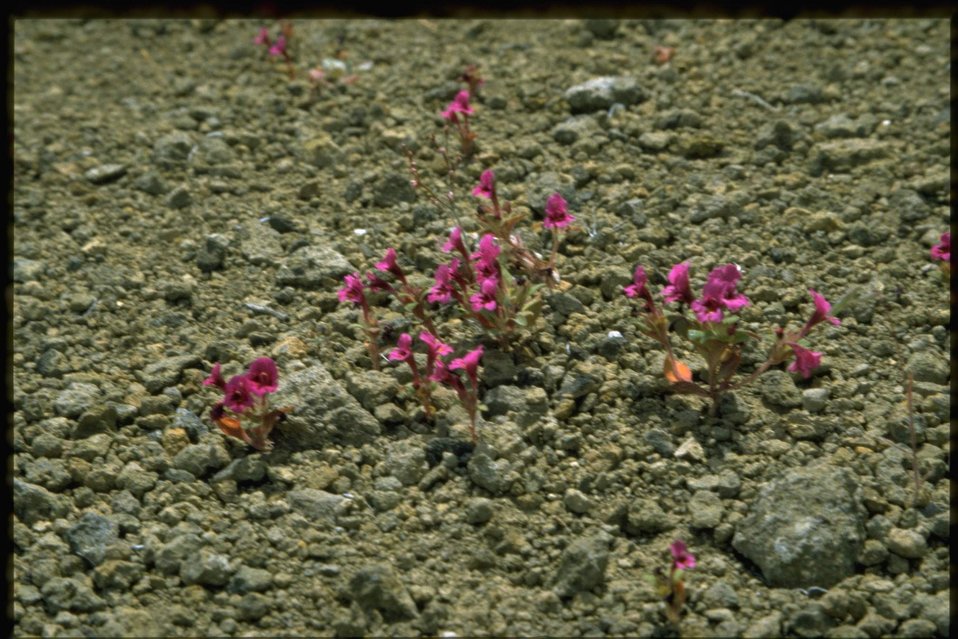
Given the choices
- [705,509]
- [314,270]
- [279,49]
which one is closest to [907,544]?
[705,509]

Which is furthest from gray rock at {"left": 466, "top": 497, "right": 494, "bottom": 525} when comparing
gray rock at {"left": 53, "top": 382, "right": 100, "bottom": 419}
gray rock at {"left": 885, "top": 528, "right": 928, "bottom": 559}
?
gray rock at {"left": 53, "top": 382, "right": 100, "bottom": 419}

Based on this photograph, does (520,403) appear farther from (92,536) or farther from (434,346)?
(92,536)

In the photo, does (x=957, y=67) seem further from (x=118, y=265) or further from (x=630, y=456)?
(x=118, y=265)

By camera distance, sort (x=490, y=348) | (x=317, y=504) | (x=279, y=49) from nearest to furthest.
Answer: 1. (x=317, y=504)
2. (x=490, y=348)
3. (x=279, y=49)

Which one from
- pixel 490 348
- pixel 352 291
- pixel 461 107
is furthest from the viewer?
pixel 461 107

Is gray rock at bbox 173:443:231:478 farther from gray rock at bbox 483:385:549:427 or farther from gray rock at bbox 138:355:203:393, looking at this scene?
gray rock at bbox 483:385:549:427

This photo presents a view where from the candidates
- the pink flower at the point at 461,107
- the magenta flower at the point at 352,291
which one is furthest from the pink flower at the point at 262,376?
the pink flower at the point at 461,107

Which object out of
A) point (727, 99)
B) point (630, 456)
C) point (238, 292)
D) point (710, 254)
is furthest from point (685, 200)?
point (238, 292)
